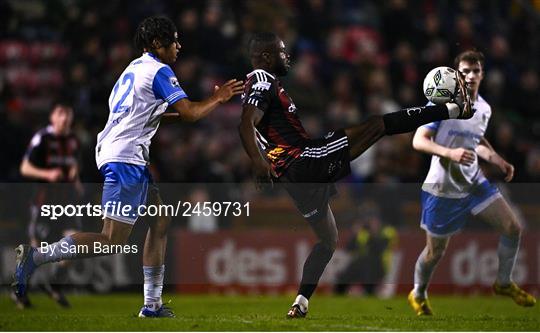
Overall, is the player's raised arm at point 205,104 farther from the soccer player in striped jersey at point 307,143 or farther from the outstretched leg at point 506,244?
the outstretched leg at point 506,244

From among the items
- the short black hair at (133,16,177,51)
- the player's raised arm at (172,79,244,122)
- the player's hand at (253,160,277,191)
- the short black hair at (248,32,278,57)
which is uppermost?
the short black hair at (133,16,177,51)

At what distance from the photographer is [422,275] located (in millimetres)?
11875

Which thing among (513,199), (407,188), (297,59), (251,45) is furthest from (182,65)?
(251,45)

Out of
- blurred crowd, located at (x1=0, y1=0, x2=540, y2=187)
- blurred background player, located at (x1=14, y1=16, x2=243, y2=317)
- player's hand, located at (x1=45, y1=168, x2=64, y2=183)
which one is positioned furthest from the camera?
blurred crowd, located at (x1=0, y1=0, x2=540, y2=187)

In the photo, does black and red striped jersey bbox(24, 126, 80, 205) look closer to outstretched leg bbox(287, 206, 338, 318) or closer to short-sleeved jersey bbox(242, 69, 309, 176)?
short-sleeved jersey bbox(242, 69, 309, 176)

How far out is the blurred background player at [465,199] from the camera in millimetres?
11742

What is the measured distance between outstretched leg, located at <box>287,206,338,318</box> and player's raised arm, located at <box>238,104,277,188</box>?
34.7 inches

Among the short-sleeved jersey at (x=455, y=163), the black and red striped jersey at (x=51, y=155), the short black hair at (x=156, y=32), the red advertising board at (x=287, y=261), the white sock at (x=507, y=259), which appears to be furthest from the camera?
the red advertising board at (x=287, y=261)

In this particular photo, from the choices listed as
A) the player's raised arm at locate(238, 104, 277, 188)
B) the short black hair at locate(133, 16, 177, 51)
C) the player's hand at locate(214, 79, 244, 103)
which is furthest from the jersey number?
the player's raised arm at locate(238, 104, 277, 188)

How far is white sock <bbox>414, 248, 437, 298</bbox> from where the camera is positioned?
11823 millimetres

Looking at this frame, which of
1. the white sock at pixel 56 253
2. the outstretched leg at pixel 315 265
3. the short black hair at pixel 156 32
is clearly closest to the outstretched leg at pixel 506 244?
the outstretched leg at pixel 315 265

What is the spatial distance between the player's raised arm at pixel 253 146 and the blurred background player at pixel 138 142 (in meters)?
0.26

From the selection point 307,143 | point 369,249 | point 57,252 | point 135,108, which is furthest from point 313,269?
point 369,249

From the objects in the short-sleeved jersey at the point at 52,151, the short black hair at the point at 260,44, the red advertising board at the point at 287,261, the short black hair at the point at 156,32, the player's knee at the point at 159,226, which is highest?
the short black hair at the point at 156,32
